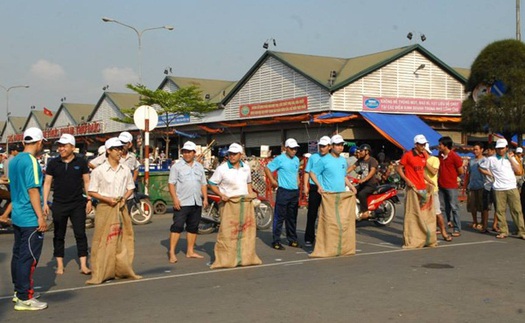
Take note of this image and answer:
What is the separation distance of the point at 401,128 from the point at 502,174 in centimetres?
2149

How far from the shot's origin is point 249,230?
911 cm

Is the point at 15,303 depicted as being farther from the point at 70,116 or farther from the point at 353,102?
the point at 70,116

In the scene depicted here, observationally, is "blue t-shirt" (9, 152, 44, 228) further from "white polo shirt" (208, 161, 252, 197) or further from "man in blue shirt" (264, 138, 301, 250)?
"man in blue shirt" (264, 138, 301, 250)

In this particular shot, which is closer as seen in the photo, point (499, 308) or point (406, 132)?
point (499, 308)

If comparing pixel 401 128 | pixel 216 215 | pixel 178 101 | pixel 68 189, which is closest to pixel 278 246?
pixel 216 215

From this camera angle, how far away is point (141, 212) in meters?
15.2

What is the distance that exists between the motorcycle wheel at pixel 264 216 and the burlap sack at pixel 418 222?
388 cm

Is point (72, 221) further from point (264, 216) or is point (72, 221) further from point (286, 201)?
point (264, 216)

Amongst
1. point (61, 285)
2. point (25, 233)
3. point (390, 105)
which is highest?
point (390, 105)

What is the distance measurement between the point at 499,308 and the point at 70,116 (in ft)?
214

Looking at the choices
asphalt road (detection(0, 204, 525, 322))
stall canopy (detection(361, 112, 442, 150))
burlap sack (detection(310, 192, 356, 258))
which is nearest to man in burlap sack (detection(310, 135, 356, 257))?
burlap sack (detection(310, 192, 356, 258))

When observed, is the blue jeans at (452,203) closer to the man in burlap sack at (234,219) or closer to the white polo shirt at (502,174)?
the white polo shirt at (502,174)

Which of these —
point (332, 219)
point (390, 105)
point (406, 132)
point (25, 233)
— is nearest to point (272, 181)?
point (332, 219)

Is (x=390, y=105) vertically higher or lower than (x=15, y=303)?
higher
